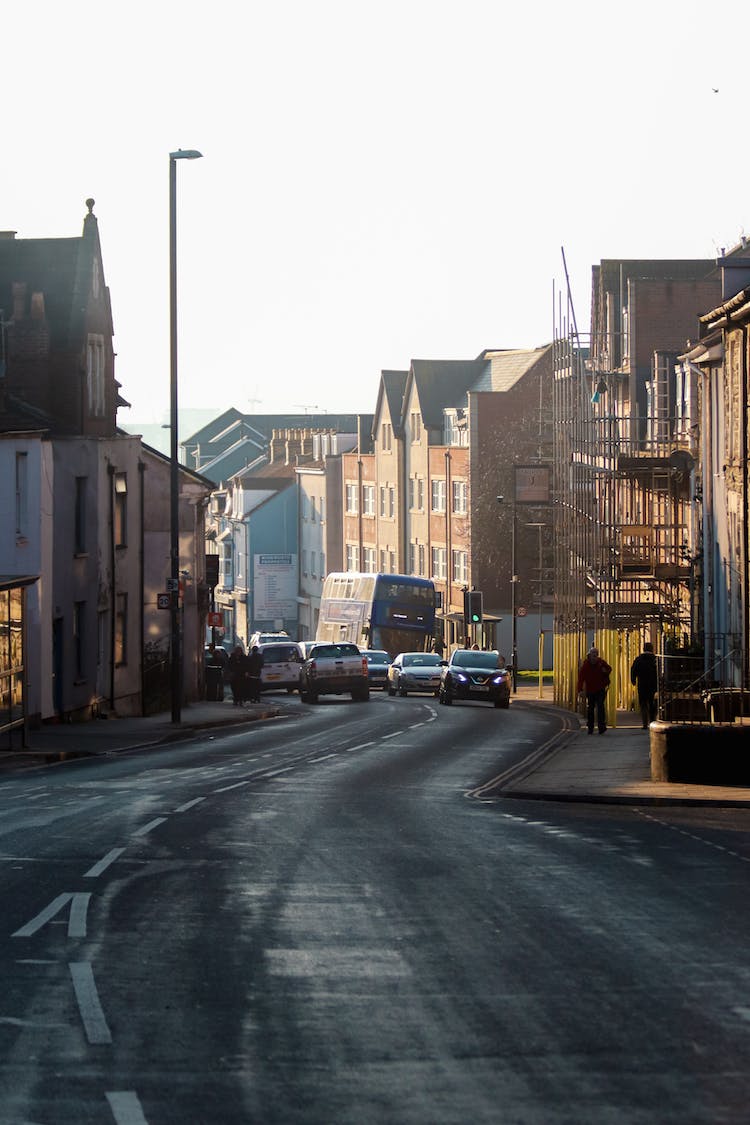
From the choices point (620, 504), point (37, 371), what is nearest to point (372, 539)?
point (620, 504)

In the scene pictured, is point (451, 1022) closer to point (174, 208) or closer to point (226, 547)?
point (174, 208)

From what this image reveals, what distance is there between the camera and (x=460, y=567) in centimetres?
8744

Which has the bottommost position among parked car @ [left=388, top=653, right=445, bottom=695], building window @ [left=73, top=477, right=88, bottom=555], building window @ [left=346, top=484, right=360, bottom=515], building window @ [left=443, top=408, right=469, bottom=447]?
parked car @ [left=388, top=653, right=445, bottom=695]

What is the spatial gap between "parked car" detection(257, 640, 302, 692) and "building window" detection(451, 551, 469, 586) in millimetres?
24950

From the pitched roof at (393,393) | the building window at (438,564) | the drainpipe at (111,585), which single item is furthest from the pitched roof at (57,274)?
the pitched roof at (393,393)

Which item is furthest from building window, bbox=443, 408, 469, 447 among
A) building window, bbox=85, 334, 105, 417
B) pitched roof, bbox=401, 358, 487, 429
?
building window, bbox=85, 334, 105, 417

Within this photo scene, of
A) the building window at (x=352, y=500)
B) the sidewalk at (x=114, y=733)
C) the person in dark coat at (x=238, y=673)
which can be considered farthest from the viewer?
the building window at (x=352, y=500)

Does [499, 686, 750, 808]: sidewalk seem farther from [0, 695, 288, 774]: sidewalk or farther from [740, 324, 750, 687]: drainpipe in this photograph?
[0, 695, 288, 774]: sidewalk

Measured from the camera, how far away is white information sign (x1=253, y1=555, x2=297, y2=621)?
388 ft

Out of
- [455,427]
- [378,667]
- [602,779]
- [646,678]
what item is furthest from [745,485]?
[455,427]

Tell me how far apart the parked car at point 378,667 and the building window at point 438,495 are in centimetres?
2593

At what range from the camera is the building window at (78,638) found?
1519 inches

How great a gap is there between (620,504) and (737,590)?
15412 millimetres

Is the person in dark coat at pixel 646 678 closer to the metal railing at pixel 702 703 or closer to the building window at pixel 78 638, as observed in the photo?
the metal railing at pixel 702 703
